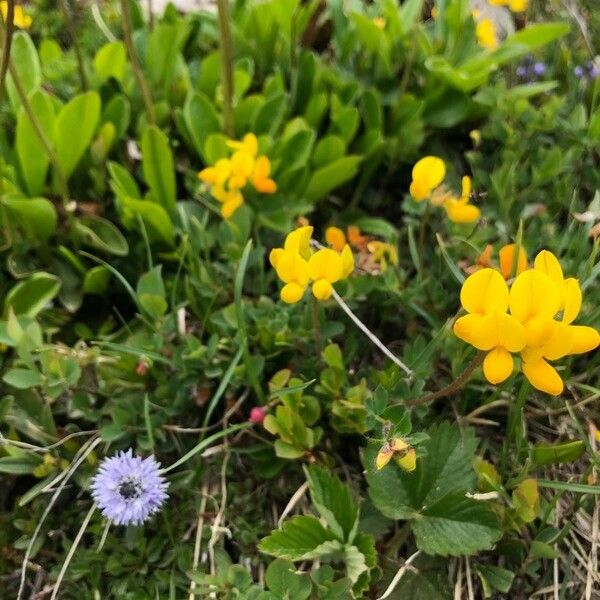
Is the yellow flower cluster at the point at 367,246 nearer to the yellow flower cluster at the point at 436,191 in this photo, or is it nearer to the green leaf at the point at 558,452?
the yellow flower cluster at the point at 436,191

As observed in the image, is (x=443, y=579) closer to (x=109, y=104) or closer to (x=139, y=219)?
(x=139, y=219)

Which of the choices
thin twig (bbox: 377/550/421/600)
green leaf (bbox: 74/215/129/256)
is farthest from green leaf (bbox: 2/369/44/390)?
thin twig (bbox: 377/550/421/600)

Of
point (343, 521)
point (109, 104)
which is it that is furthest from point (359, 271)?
point (109, 104)

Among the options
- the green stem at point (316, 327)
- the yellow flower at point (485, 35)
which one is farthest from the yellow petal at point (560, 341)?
the yellow flower at point (485, 35)

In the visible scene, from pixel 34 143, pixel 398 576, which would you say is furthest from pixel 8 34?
pixel 398 576

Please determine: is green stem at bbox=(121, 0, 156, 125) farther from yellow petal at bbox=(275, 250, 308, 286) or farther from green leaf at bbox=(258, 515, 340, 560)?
green leaf at bbox=(258, 515, 340, 560)

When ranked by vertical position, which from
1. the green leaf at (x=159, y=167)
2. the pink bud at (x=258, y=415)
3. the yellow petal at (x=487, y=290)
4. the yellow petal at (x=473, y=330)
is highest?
the yellow petal at (x=487, y=290)
